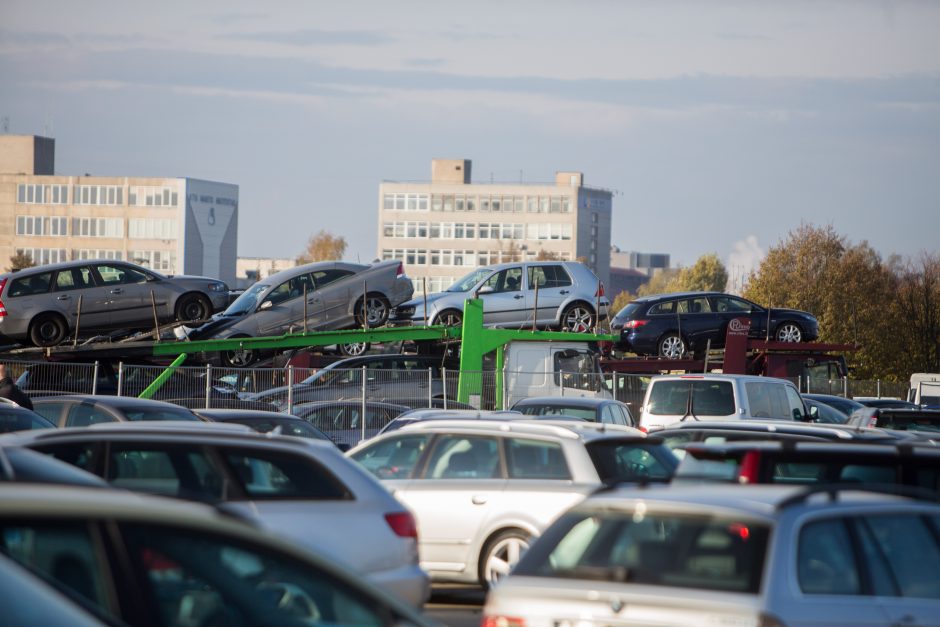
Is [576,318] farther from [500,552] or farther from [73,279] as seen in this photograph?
[500,552]

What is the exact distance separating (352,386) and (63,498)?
2065cm

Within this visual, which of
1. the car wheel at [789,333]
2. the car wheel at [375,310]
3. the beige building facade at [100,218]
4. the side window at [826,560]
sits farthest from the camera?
the beige building facade at [100,218]

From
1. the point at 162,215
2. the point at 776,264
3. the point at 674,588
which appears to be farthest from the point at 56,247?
the point at 674,588

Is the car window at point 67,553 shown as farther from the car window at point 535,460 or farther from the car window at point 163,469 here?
the car window at point 535,460

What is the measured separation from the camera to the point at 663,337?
28516 millimetres

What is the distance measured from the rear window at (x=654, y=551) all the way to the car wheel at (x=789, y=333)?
25277 mm

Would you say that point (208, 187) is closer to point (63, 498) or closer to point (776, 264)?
point (776, 264)

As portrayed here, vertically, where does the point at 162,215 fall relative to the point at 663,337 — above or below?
above

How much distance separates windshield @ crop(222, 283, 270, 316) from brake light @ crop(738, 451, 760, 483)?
18.0 m

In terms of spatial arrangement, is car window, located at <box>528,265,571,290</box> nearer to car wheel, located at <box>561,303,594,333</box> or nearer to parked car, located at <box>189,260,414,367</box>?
car wheel, located at <box>561,303,594,333</box>

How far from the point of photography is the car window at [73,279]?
910 inches

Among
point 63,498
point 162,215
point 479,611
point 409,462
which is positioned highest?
point 162,215

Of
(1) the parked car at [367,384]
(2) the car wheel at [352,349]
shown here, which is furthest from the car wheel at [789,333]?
(2) the car wheel at [352,349]

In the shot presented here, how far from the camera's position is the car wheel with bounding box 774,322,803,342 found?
30.5 m
